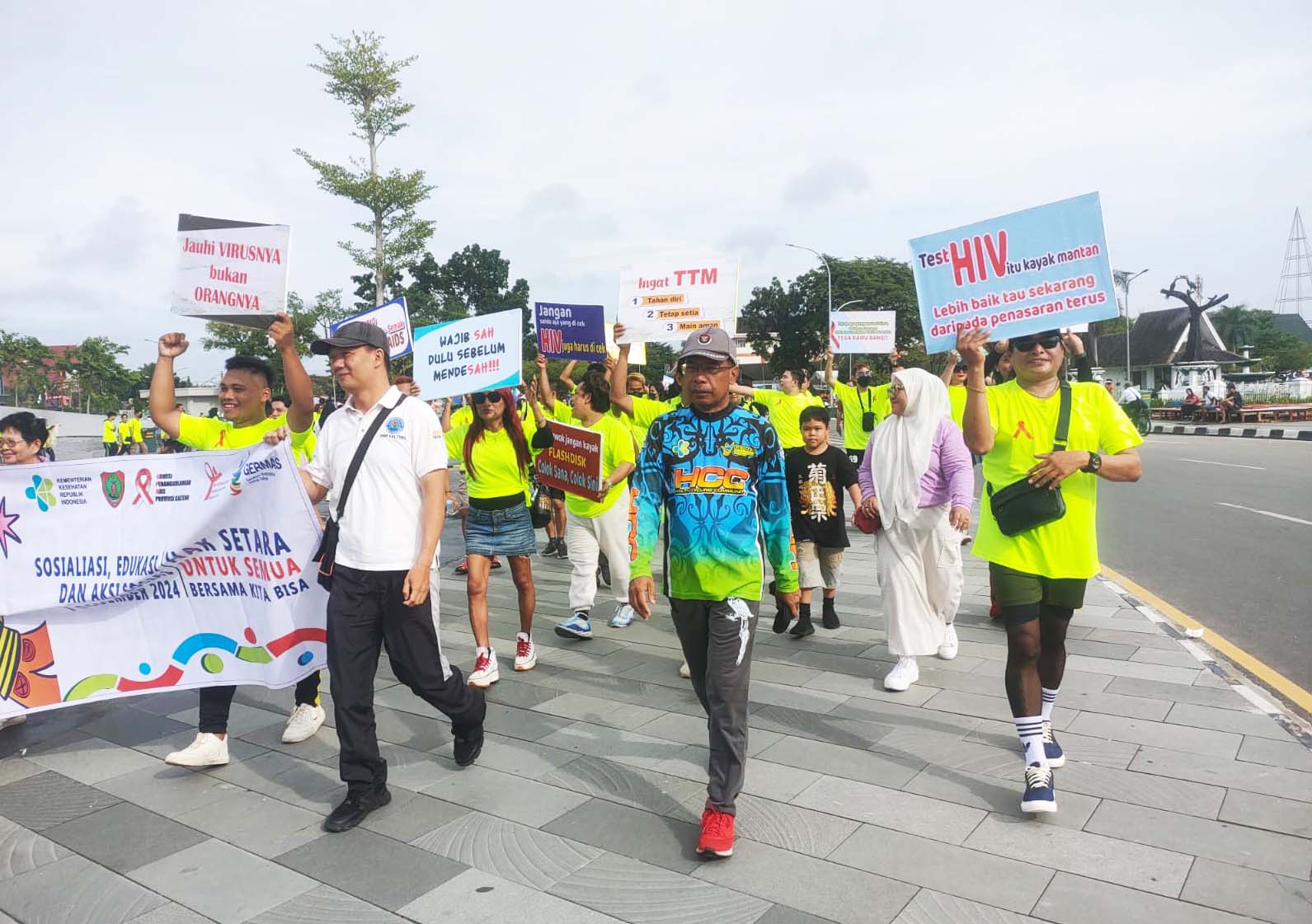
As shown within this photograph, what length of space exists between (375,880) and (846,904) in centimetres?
154

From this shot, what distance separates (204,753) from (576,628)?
108 inches

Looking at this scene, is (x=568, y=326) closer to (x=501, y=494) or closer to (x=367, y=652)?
(x=501, y=494)

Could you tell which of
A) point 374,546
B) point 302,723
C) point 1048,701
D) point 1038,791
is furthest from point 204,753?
point 1048,701

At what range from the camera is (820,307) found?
65188mm

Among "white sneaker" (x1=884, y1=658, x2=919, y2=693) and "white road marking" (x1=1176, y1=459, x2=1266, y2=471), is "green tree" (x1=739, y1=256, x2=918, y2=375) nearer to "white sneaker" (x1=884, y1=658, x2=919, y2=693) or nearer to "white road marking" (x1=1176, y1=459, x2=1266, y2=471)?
"white road marking" (x1=1176, y1=459, x2=1266, y2=471)

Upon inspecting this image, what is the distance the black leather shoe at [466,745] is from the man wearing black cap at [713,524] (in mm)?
1131

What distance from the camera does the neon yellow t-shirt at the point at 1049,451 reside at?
3.76 metres

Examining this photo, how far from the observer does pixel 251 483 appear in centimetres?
445

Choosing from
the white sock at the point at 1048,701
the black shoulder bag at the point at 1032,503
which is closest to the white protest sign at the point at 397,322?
the black shoulder bag at the point at 1032,503

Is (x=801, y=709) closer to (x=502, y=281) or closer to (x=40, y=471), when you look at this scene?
(x=40, y=471)

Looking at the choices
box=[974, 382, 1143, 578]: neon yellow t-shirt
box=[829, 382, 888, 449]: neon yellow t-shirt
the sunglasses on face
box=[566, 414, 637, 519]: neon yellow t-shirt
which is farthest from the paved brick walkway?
box=[829, 382, 888, 449]: neon yellow t-shirt

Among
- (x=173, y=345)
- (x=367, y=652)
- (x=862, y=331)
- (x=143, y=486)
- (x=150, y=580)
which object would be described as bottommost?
(x=367, y=652)

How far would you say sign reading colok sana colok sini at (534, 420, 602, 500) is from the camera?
621 centimetres

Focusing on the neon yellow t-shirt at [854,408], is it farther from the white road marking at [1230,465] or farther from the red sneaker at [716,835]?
the white road marking at [1230,465]
